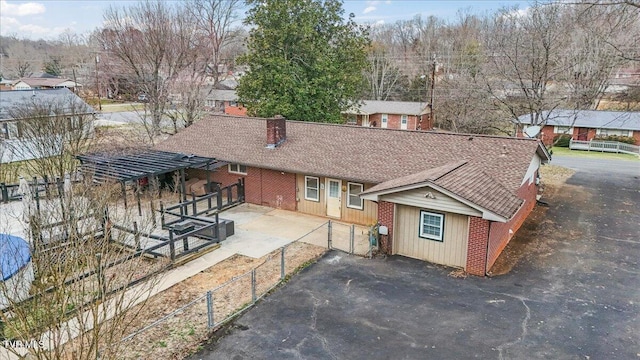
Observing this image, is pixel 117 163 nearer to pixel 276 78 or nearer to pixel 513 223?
pixel 276 78

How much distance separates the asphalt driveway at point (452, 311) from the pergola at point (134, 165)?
724cm

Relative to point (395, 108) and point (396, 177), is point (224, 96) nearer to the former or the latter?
point (395, 108)

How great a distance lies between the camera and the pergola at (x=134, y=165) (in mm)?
15773

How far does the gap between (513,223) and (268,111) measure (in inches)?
667

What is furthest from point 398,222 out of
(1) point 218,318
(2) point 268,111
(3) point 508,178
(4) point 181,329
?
(2) point 268,111

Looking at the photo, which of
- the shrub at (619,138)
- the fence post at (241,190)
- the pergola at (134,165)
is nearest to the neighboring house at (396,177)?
the fence post at (241,190)

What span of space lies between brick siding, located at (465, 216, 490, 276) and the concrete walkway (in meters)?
5.09

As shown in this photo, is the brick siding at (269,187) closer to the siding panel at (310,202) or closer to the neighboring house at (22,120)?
the siding panel at (310,202)

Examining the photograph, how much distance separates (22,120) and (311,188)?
505 inches

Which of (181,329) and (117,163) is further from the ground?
(117,163)

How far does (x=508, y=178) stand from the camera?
15391 millimetres

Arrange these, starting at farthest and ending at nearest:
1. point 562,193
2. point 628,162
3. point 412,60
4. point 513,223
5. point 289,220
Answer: point 412,60
point 628,162
point 562,193
point 289,220
point 513,223

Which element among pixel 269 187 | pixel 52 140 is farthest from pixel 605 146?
pixel 52 140

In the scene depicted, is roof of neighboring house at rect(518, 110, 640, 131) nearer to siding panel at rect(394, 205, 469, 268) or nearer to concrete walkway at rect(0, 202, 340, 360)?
concrete walkway at rect(0, 202, 340, 360)
